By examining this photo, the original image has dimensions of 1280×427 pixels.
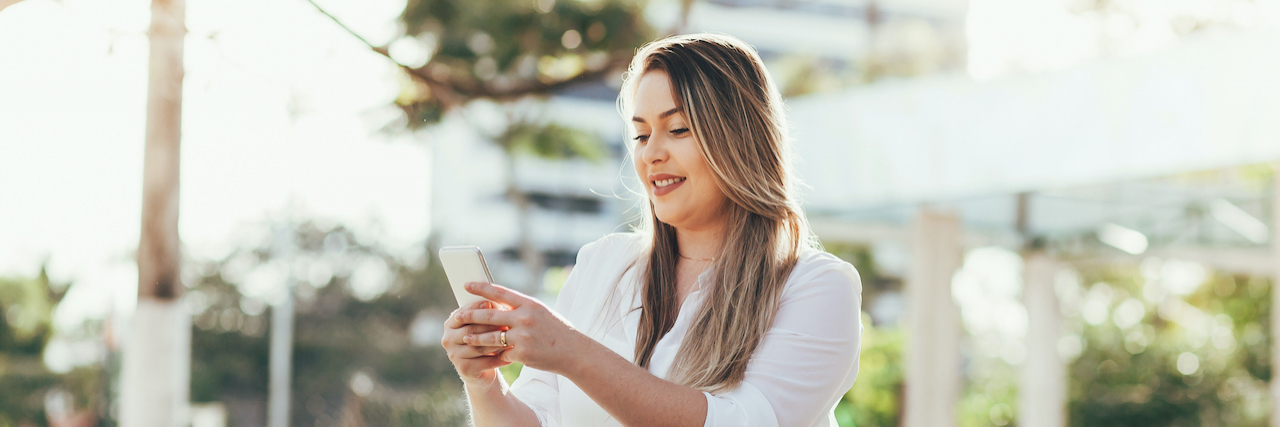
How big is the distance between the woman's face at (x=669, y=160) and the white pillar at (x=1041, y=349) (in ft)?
27.3

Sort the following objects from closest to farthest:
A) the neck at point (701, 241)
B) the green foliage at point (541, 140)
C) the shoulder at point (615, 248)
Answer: the neck at point (701, 241) < the shoulder at point (615, 248) < the green foliage at point (541, 140)

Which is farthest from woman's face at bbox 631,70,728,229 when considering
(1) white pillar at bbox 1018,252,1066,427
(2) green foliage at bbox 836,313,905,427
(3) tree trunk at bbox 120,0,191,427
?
(2) green foliage at bbox 836,313,905,427

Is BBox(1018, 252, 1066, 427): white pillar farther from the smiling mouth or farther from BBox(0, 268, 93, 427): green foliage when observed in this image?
BBox(0, 268, 93, 427): green foliage

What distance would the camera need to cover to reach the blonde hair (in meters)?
1.61

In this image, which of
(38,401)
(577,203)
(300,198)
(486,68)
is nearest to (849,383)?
(486,68)

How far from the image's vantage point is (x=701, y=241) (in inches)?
72.8

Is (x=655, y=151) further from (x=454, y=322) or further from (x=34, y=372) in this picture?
(x=34, y=372)

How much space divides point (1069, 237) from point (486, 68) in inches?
199

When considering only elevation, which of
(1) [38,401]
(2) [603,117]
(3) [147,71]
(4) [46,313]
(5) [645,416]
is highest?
(2) [603,117]

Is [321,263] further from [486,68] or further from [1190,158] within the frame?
[1190,158]

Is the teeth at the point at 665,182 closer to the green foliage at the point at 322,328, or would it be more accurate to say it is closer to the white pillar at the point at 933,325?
the white pillar at the point at 933,325

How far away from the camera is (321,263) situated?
700 inches

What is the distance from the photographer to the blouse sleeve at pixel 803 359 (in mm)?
1491

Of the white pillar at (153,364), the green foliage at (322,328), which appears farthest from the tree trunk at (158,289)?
the green foliage at (322,328)
